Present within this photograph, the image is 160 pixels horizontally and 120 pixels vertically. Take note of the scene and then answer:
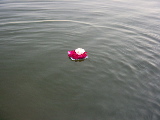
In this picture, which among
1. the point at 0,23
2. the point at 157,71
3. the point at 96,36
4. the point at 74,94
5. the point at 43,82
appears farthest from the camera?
the point at 0,23

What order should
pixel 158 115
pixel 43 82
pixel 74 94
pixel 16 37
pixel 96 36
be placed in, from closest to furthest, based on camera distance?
pixel 158 115, pixel 74 94, pixel 43 82, pixel 16 37, pixel 96 36

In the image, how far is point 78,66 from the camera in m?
4.52

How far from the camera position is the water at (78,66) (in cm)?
325

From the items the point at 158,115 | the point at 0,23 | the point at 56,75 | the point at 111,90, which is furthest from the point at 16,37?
the point at 158,115

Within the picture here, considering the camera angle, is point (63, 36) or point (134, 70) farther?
point (63, 36)

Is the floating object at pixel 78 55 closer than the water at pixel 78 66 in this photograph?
No

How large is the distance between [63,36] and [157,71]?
315 cm

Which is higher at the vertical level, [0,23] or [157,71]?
[0,23]

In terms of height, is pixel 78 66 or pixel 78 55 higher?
pixel 78 55

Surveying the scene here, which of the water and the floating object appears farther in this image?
the floating object

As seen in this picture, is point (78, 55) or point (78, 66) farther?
point (78, 55)

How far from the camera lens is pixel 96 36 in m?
6.16

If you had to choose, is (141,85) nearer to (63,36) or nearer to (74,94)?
(74,94)

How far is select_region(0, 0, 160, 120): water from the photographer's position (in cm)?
325
